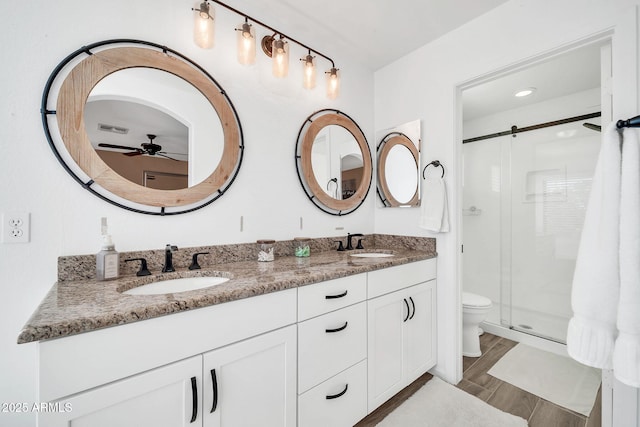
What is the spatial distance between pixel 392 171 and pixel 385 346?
1436 millimetres

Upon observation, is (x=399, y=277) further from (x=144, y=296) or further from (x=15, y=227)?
(x=15, y=227)

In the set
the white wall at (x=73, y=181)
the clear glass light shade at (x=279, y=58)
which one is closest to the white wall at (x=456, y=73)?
the white wall at (x=73, y=181)

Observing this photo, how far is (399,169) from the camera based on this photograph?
225cm

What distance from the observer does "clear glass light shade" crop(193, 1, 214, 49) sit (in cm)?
130

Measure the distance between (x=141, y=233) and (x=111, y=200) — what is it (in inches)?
7.8

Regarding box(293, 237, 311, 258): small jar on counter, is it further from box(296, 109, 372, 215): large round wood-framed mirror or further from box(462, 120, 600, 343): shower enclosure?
box(462, 120, 600, 343): shower enclosure

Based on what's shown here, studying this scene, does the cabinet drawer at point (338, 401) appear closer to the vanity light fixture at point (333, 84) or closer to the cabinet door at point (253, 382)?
the cabinet door at point (253, 382)

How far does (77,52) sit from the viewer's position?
1123 millimetres

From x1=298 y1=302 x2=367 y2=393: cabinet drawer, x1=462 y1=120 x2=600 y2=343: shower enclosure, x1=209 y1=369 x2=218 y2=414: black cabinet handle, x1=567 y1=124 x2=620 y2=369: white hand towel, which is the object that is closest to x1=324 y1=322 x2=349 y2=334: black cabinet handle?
x1=298 y1=302 x2=367 y2=393: cabinet drawer

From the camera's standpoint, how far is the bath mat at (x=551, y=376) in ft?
5.34

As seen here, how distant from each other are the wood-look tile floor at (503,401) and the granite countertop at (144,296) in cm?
92

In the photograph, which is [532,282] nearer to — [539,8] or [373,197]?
[373,197]

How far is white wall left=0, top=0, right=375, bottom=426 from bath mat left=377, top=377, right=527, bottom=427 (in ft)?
4.30

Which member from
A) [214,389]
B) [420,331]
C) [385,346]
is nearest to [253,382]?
[214,389]
